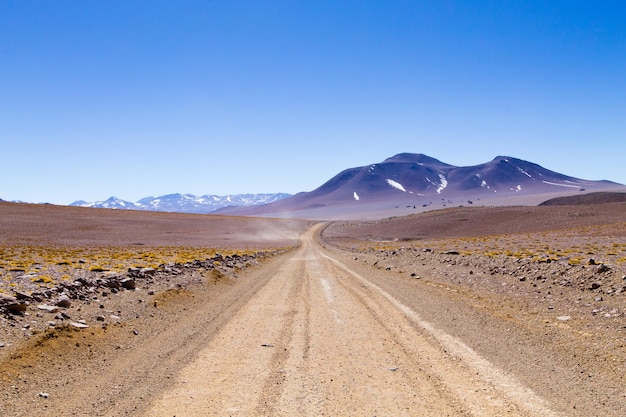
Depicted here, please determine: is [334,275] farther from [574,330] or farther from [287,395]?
[287,395]

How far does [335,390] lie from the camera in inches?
237

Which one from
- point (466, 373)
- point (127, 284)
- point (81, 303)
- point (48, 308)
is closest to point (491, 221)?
point (127, 284)

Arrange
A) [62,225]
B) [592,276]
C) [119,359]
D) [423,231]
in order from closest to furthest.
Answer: [119,359] → [592,276] → [62,225] → [423,231]

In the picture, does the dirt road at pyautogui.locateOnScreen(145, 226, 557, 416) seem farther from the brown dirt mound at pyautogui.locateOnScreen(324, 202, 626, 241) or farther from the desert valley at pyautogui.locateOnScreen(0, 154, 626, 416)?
the brown dirt mound at pyautogui.locateOnScreen(324, 202, 626, 241)

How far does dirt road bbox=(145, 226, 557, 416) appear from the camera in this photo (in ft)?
17.9

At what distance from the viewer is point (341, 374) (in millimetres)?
6641

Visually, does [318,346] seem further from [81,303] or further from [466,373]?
[81,303]

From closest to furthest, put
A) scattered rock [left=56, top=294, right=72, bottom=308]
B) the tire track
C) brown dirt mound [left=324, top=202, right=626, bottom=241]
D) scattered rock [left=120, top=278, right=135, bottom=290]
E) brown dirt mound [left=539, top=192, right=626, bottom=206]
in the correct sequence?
the tire track → scattered rock [left=56, top=294, right=72, bottom=308] → scattered rock [left=120, top=278, right=135, bottom=290] → brown dirt mound [left=324, top=202, right=626, bottom=241] → brown dirt mound [left=539, top=192, right=626, bottom=206]

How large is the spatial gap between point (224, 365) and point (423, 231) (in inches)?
2857

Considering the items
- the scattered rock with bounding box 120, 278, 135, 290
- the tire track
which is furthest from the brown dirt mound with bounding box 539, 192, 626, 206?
the scattered rock with bounding box 120, 278, 135, 290

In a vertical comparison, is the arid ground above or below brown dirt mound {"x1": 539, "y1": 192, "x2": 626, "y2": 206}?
below

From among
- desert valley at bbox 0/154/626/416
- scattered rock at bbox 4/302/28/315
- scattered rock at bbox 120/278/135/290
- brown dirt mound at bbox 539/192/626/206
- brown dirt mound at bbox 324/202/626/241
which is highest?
brown dirt mound at bbox 539/192/626/206

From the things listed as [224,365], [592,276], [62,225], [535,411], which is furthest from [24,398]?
[62,225]

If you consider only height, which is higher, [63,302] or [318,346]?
[63,302]
